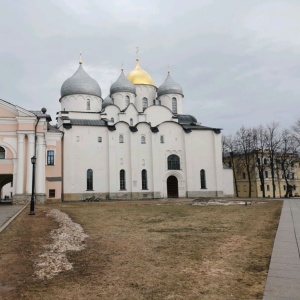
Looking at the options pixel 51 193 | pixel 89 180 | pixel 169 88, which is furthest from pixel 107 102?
pixel 51 193

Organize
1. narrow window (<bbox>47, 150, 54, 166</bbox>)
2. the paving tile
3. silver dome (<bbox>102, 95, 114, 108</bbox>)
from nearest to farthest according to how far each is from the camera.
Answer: the paving tile, narrow window (<bbox>47, 150, 54, 166</bbox>), silver dome (<bbox>102, 95, 114, 108</bbox>)

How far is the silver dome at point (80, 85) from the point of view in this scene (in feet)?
147

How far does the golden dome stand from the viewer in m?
51.3

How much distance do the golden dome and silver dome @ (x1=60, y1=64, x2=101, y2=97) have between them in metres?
7.19

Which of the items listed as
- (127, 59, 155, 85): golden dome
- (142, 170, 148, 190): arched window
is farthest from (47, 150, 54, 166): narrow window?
(127, 59, 155, 85): golden dome

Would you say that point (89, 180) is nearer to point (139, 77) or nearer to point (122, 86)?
point (122, 86)

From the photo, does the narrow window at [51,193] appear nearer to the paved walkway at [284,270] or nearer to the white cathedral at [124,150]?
the white cathedral at [124,150]

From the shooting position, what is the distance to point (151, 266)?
23.9 ft

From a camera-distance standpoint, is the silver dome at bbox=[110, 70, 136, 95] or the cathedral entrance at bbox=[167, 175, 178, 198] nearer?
the cathedral entrance at bbox=[167, 175, 178, 198]

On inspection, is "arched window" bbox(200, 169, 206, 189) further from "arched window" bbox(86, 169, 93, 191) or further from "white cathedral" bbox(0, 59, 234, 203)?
"arched window" bbox(86, 169, 93, 191)

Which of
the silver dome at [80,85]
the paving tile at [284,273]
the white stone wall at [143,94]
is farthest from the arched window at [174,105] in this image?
the paving tile at [284,273]

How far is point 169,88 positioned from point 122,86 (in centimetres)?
743

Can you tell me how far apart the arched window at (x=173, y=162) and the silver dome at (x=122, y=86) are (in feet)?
37.9

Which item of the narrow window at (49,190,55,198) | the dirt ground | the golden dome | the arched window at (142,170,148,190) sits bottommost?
the dirt ground
